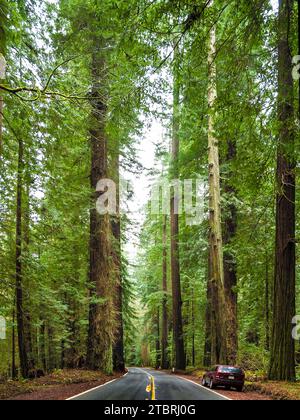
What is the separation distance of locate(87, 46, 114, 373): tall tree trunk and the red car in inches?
187

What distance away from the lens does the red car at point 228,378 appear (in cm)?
1321

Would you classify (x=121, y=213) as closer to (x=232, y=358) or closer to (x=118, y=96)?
(x=232, y=358)


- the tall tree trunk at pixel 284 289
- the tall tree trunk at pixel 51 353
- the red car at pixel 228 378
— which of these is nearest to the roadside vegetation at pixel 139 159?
the tall tree trunk at pixel 284 289

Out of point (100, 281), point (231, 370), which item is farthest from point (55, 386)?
point (231, 370)

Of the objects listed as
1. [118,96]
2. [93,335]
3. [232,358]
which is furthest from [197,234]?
[118,96]

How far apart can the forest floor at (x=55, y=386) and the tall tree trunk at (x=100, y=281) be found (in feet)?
2.82

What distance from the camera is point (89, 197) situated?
16.7 meters

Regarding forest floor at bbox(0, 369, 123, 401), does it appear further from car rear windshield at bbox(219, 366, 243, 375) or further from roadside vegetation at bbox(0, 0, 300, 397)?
car rear windshield at bbox(219, 366, 243, 375)

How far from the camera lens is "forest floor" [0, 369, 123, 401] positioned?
9966 millimetres

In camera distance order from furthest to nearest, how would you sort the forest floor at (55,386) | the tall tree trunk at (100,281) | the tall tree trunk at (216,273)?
the tall tree trunk at (100,281), the tall tree trunk at (216,273), the forest floor at (55,386)

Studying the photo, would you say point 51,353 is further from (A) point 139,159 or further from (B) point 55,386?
(B) point 55,386

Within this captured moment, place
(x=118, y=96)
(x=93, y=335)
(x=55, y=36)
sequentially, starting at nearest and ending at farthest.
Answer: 1. (x=118, y=96)
2. (x=55, y=36)
3. (x=93, y=335)

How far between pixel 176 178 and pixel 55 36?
1350cm

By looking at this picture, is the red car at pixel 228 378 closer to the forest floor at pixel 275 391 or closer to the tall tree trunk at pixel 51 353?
the forest floor at pixel 275 391
